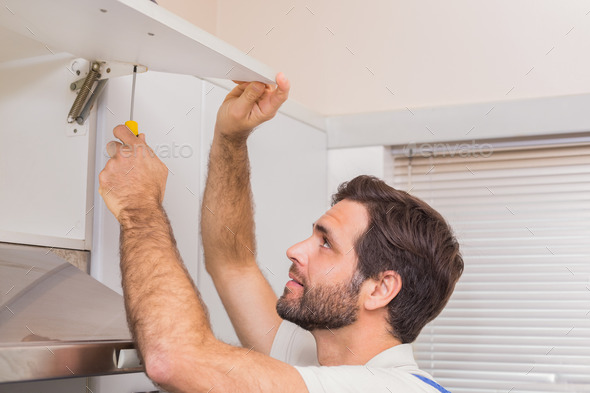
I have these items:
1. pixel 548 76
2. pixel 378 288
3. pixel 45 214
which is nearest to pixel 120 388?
pixel 45 214

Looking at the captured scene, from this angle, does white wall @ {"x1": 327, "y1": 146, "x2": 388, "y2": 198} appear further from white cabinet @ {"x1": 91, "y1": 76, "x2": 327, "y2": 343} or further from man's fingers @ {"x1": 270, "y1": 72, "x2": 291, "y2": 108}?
man's fingers @ {"x1": 270, "y1": 72, "x2": 291, "y2": 108}

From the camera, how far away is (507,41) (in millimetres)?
1764

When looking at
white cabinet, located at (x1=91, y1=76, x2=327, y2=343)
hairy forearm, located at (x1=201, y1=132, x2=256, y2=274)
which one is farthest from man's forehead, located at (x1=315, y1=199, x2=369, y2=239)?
white cabinet, located at (x1=91, y1=76, x2=327, y2=343)

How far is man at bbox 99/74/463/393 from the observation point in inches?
33.4

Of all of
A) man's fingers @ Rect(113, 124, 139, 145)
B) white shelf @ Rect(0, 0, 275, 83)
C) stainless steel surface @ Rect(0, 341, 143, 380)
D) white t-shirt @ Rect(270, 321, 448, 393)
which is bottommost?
white t-shirt @ Rect(270, 321, 448, 393)

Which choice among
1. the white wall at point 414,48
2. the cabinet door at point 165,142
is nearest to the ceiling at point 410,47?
the white wall at point 414,48

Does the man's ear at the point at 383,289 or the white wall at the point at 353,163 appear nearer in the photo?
the man's ear at the point at 383,289

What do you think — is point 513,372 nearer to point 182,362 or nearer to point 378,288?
point 378,288

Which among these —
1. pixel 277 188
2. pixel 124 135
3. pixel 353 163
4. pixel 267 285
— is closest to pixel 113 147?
pixel 124 135

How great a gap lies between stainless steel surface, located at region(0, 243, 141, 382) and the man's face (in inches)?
10.7

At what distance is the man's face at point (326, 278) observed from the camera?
42.6 inches

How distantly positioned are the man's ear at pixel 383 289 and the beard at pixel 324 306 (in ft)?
0.06

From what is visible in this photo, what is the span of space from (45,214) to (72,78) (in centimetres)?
22

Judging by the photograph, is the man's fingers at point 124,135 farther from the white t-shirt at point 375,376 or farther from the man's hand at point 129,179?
the white t-shirt at point 375,376
